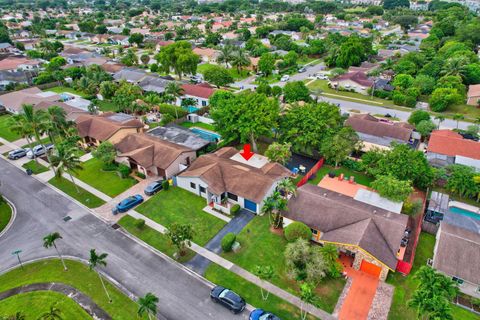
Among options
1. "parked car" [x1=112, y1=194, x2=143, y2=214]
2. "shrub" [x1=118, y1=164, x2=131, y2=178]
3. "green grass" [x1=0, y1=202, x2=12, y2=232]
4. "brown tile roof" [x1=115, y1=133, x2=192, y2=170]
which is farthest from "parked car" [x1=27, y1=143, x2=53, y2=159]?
"parked car" [x1=112, y1=194, x2=143, y2=214]

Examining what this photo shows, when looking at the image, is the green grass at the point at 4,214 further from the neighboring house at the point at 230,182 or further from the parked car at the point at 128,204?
the neighboring house at the point at 230,182

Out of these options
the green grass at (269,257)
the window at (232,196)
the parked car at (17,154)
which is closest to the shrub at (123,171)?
the window at (232,196)

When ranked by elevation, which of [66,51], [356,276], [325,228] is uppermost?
[66,51]

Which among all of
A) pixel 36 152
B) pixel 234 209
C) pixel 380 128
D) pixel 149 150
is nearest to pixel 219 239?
pixel 234 209

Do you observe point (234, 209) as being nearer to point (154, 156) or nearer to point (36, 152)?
point (154, 156)

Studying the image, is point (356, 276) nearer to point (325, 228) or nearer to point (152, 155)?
point (325, 228)

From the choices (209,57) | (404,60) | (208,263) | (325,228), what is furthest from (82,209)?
(404,60)

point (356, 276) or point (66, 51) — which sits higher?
point (66, 51)
